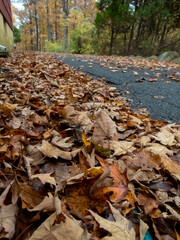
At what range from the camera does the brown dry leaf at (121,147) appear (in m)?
1.04

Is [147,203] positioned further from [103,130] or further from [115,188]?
[103,130]

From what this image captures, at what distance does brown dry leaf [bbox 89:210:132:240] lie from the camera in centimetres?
58

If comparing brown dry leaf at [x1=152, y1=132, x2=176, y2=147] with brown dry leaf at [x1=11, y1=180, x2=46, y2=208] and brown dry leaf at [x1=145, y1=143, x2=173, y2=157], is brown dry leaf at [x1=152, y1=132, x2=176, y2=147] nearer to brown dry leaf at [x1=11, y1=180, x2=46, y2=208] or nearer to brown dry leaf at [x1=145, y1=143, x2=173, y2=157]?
brown dry leaf at [x1=145, y1=143, x2=173, y2=157]

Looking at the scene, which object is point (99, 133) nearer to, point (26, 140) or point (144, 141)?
point (144, 141)

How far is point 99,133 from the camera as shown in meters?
1.11

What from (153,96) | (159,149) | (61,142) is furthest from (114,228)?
(153,96)

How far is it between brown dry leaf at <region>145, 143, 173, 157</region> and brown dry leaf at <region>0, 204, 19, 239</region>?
858mm

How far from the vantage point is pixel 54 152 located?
0.94 meters

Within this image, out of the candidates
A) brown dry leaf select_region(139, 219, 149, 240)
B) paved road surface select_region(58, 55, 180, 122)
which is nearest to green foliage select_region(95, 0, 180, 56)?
paved road surface select_region(58, 55, 180, 122)

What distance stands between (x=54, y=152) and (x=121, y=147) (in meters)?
0.45

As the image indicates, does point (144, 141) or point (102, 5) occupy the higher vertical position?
point (102, 5)

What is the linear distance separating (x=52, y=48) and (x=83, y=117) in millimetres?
17253

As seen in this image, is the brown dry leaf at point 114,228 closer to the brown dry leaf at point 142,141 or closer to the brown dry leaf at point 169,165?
the brown dry leaf at point 169,165

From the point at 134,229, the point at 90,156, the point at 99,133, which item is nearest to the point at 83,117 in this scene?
the point at 99,133
